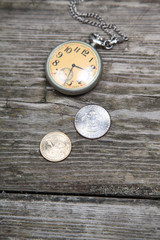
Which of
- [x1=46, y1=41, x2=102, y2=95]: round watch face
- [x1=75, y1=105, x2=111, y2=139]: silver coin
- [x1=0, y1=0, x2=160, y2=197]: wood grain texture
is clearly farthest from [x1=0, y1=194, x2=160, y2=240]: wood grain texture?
[x1=46, y1=41, x2=102, y2=95]: round watch face

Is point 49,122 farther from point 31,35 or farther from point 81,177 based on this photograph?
point 31,35

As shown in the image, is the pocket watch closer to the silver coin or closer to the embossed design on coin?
the silver coin

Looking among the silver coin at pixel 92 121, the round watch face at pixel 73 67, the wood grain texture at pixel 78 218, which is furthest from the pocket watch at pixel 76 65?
the wood grain texture at pixel 78 218

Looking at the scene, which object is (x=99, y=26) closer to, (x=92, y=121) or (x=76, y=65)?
(x=76, y=65)

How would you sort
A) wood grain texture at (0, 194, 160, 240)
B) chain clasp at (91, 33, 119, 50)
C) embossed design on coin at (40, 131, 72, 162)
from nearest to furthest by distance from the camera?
1. wood grain texture at (0, 194, 160, 240)
2. embossed design on coin at (40, 131, 72, 162)
3. chain clasp at (91, 33, 119, 50)

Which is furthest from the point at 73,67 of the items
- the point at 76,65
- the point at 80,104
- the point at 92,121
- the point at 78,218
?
the point at 78,218

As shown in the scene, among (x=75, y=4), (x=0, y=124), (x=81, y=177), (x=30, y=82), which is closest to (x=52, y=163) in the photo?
(x=81, y=177)
